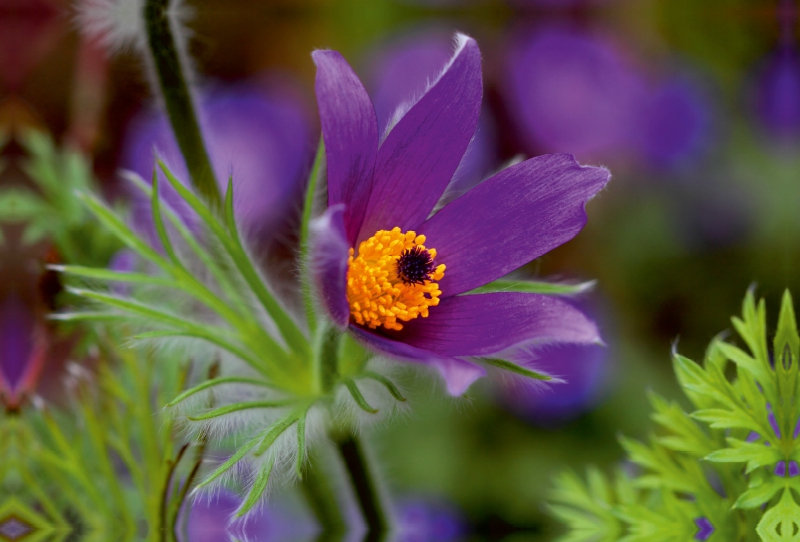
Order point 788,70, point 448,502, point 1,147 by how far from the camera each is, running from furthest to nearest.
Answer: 1. point 788,70
2. point 448,502
3. point 1,147

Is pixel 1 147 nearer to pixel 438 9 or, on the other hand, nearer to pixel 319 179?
pixel 319 179

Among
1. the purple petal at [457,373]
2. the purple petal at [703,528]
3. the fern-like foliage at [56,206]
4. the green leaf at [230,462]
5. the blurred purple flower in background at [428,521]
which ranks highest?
the purple petal at [457,373]

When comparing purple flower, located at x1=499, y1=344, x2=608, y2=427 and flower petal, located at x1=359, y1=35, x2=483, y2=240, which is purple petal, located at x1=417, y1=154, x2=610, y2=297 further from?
purple flower, located at x1=499, y1=344, x2=608, y2=427

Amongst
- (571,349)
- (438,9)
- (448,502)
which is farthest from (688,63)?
(448,502)

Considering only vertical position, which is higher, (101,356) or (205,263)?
(205,263)

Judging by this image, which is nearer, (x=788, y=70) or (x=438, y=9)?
(x=788, y=70)

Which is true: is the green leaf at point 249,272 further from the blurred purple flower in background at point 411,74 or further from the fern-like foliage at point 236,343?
the blurred purple flower in background at point 411,74

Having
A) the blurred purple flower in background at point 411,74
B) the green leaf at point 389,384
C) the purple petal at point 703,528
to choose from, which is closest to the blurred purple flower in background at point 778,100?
the blurred purple flower in background at point 411,74
